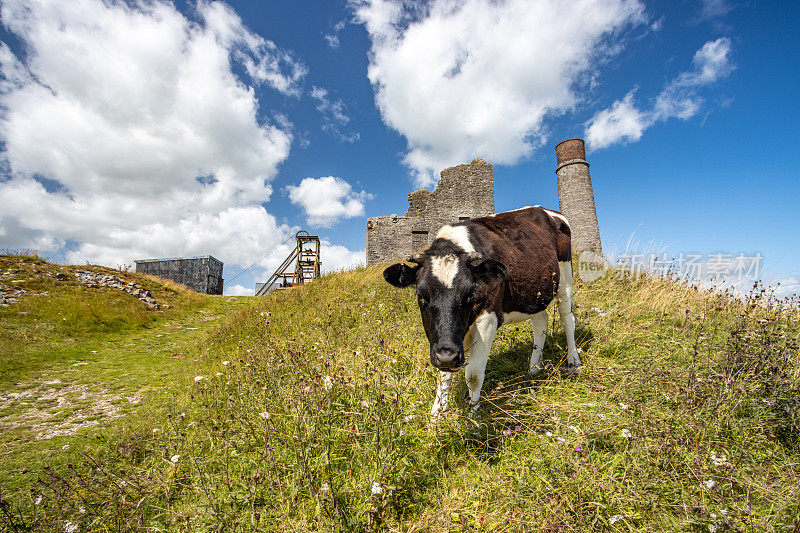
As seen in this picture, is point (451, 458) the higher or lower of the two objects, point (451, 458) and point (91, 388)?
the lower

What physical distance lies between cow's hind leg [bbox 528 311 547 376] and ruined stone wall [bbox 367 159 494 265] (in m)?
13.1

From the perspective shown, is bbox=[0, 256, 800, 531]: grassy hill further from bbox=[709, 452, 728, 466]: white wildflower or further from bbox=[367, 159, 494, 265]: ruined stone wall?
bbox=[367, 159, 494, 265]: ruined stone wall

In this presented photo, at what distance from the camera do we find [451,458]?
8.48 ft

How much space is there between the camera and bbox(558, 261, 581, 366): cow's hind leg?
4098mm

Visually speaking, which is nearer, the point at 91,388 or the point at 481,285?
the point at 481,285

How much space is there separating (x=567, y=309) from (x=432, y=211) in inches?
555

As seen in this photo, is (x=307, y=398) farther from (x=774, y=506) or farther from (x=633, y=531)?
(x=774, y=506)

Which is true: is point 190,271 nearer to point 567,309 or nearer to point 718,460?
point 567,309

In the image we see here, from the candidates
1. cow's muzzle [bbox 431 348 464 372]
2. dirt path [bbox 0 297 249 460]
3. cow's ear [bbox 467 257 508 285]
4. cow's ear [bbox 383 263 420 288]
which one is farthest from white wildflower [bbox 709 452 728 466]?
dirt path [bbox 0 297 249 460]

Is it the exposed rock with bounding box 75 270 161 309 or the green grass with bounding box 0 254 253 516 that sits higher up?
the exposed rock with bounding box 75 270 161 309

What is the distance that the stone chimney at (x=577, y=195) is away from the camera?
51.0 feet

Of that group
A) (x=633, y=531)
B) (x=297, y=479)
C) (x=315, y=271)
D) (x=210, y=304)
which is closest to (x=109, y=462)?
(x=297, y=479)

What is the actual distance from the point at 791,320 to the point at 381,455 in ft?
22.0

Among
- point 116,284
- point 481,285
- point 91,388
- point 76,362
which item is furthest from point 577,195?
point 116,284
